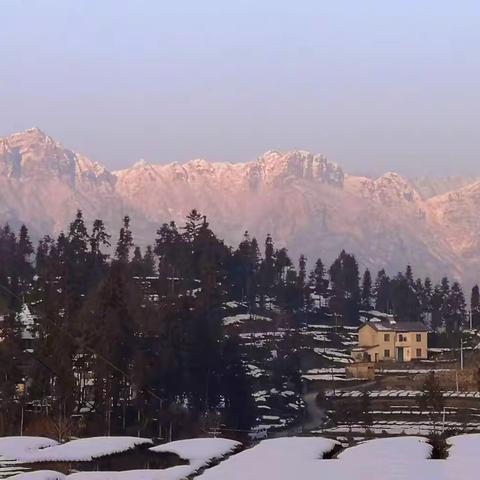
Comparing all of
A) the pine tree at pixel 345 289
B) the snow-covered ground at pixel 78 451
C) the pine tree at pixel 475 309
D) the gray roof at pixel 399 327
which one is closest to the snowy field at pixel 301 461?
the snow-covered ground at pixel 78 451

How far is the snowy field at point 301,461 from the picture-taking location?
2730 centimetres

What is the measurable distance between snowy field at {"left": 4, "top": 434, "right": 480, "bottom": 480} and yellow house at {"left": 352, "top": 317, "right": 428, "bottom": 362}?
320 feet

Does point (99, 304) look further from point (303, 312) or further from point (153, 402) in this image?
point (303, 312)

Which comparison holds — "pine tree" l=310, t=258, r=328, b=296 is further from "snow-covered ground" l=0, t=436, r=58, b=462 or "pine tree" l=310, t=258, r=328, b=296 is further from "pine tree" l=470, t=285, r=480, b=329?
"snow-covered ground" l=0, t=436, r=58, b=462

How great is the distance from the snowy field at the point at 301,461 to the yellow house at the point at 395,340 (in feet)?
320

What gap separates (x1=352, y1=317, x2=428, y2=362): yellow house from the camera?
445 feet

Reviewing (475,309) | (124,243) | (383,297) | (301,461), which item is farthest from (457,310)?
(301,461)

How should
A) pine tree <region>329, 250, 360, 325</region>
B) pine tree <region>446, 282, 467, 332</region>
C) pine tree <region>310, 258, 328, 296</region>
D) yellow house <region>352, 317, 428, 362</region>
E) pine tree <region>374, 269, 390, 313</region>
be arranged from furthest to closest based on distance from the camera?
pine tree <region>374, 269, 390, 313</region> < pine tree <region>310, 258, 328, 296</region> < pine tree <region>446, 282, 467, 332</region> < pine tree <region>329, 250, 360, 325</region> < yellow house <region>352, 317, 428, 362</region>

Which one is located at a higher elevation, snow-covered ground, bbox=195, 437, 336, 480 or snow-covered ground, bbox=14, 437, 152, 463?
snow-covered ground, bbox=195, 437, 336, 480

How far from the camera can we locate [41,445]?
122ft

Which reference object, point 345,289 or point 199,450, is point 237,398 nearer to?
point 199,450

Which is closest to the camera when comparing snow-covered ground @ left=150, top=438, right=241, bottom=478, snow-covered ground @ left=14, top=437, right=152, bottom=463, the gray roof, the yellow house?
snow-covered ground @ left=150, top=438, right=241, bottom=478

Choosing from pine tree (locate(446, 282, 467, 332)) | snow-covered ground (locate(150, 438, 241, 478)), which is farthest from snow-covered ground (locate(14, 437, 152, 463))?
pine tree (locate(446, 282, 467, 332))

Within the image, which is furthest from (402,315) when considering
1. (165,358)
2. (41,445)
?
(41,445)
